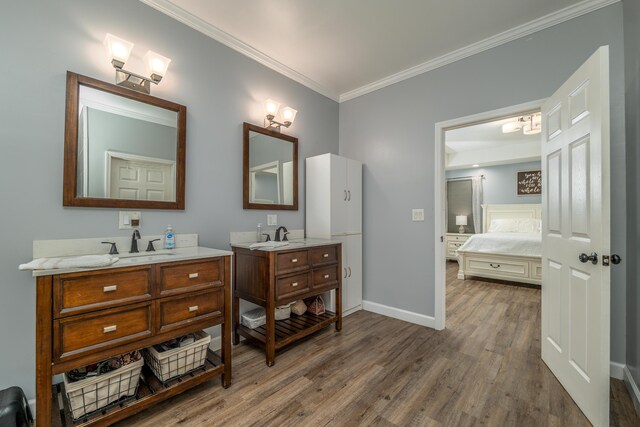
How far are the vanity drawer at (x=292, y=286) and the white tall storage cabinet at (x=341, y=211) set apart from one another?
0.67 m

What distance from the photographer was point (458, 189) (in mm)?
Result: 7203

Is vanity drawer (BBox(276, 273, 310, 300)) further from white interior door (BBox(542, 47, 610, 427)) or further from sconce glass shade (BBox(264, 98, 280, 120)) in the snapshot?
white interior door (BBox(542, 47, 610, 427))

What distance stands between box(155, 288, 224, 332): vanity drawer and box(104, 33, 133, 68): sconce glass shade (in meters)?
1.56

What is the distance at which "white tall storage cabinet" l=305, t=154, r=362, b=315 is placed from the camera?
117 inches

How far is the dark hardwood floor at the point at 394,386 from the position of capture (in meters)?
1.56

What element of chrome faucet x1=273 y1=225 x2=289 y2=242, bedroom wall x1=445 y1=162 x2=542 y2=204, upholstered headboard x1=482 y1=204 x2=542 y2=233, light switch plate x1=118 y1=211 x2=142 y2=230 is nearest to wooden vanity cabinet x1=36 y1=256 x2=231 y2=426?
light switch plate x1=118 y1=211 x2=142 y2=230

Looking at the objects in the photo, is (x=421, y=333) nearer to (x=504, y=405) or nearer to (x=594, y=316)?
(x=504, y=405)

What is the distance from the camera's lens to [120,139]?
1866 mm

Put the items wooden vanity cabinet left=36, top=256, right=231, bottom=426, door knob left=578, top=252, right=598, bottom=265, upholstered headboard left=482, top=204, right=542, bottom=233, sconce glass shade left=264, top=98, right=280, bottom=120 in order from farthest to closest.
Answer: upholstered headboard left=482, top=204, right=542, bottom=233 → sconce glass shade left=264, top=98, right=280, bottom=120 → door knob left=578, top=252, right=598, bottom=265 → wooden vanity cabinet left=36, top=256, right=231, bottom=426

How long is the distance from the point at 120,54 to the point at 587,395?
3.52 m

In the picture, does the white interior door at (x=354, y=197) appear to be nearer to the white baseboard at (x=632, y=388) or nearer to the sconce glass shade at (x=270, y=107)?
the sconce glass shade at (x=270, y=107)

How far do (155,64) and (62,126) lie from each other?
71cm

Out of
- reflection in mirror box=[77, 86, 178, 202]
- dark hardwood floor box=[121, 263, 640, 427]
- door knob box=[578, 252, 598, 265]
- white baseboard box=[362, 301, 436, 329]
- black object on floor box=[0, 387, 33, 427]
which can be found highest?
reflection in mirror box=[77, 86, 178, 202]

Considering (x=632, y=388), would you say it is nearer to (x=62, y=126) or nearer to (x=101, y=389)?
(x=101, y=389)
